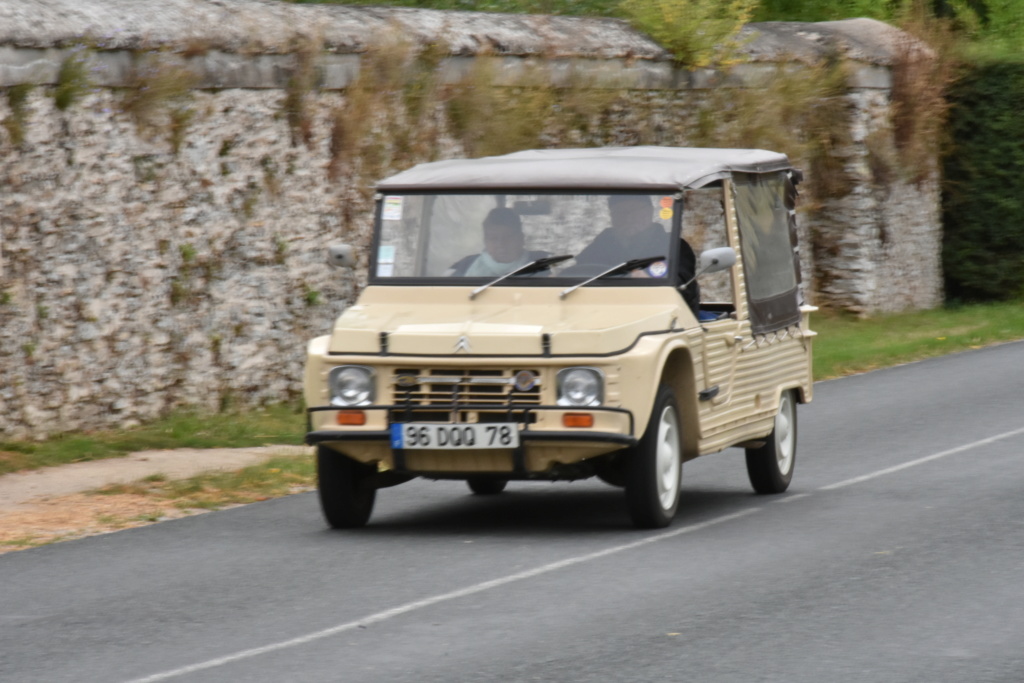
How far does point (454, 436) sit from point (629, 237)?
1784 mm

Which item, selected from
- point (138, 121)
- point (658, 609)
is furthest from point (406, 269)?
point (138, 121)

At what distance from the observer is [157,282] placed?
589 inches

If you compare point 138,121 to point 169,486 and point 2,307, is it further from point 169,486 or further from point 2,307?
point 169,486

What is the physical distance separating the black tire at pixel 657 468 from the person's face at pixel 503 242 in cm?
131

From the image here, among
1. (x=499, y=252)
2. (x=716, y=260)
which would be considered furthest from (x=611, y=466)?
(x=499, y=252)

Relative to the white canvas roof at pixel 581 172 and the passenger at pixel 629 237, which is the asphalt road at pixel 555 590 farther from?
the white canvas roof at pixel 581 172

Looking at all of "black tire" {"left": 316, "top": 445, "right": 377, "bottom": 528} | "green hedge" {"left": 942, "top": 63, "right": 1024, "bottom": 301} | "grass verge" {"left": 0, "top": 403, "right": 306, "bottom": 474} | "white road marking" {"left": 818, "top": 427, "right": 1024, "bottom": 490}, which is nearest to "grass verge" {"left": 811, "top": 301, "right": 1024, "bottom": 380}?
"green hedge" {"left": 942, "top": 63, "right": 1024, "bottom": 301}

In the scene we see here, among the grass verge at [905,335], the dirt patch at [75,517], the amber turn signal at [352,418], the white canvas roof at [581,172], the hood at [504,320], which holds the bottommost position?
the grass verge at [905,335]

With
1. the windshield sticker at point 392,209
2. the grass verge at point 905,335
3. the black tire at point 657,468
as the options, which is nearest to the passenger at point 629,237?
the black tire at point 657,468

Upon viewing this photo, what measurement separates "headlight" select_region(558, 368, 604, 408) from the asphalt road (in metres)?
0.78

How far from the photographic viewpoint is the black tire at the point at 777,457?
11227 millimetres

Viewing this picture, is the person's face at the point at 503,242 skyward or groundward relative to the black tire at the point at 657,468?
skyward

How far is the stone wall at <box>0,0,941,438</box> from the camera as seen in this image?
1372cm

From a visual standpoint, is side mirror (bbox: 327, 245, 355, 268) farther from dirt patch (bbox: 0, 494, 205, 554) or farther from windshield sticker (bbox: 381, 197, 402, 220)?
dirt patch (bbox: 0, 494, 205, 554)
